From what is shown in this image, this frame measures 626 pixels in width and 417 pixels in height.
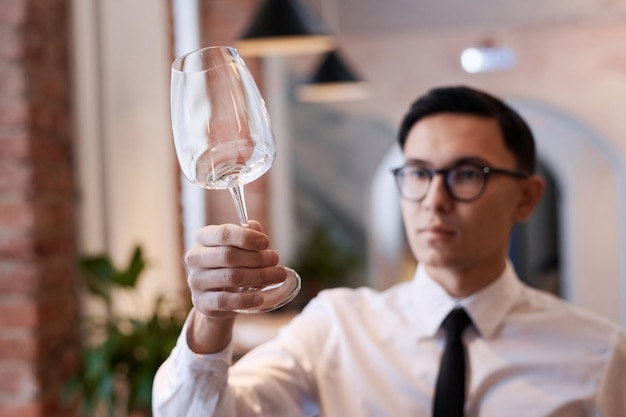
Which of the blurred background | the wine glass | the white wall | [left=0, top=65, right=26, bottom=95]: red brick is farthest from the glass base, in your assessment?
the blurred background

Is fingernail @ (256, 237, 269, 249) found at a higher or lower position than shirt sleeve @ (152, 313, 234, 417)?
higher

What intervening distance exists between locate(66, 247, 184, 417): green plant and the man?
94cm

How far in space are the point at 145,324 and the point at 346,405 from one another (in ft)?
3.86

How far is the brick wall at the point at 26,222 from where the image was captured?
2.54 meters

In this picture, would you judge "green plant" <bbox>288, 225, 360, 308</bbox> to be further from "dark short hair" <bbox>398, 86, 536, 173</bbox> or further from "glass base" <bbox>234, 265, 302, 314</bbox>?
"glass base" <bbox>234, 265, 302, 314</bbox>

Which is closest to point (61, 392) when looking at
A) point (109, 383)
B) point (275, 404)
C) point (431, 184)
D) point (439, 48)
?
point (109, 383)

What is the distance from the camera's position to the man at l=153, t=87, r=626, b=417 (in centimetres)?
170

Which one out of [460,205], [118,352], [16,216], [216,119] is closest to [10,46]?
[16,216]

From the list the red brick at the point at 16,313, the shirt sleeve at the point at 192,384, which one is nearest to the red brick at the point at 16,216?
the red brick at the point at 16,313

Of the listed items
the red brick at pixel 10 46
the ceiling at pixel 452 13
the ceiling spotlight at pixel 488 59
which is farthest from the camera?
the ceiling spotlight at pixel 488 59

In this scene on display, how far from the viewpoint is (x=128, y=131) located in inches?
124

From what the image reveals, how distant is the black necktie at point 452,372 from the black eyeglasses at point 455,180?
0.24 m

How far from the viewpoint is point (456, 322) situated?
5.78 ft

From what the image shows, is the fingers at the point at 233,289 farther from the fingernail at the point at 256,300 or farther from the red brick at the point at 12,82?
the red brick at the point at 12,82
